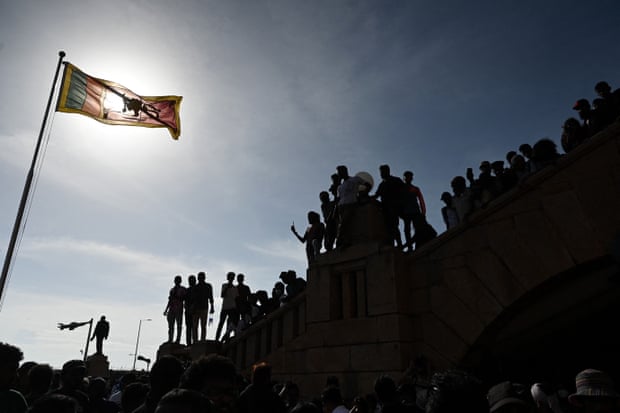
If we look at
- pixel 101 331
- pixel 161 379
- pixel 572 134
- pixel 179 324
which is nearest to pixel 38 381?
pixel 161 379

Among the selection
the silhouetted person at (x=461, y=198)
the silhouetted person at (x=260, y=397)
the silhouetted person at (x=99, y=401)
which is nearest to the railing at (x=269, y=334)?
the silhouetted person at (x=461, y=198)

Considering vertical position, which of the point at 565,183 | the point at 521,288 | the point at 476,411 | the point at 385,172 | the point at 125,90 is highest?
the point at 125,90

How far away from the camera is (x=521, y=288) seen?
6.48 meters

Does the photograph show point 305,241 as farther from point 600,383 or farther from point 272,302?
point 600,383

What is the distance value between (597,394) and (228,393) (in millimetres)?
2409

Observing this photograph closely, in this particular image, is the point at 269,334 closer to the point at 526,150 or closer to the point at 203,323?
the point at 203,323

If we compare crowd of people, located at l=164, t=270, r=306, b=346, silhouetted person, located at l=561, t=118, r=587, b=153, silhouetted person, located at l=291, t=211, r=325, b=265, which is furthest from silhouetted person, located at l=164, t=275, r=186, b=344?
silhouetted person, located at l=561, t=118, r=587, b=153

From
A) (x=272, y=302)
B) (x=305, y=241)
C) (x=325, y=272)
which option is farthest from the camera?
(x=272, y=302)

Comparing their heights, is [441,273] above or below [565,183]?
below

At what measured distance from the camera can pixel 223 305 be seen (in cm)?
1141

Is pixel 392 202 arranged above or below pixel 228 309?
above

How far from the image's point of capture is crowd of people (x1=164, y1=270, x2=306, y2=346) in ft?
36.0

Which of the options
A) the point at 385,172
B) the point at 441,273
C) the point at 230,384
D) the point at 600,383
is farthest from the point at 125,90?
the point at 600,383

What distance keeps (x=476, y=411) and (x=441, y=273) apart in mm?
5843
